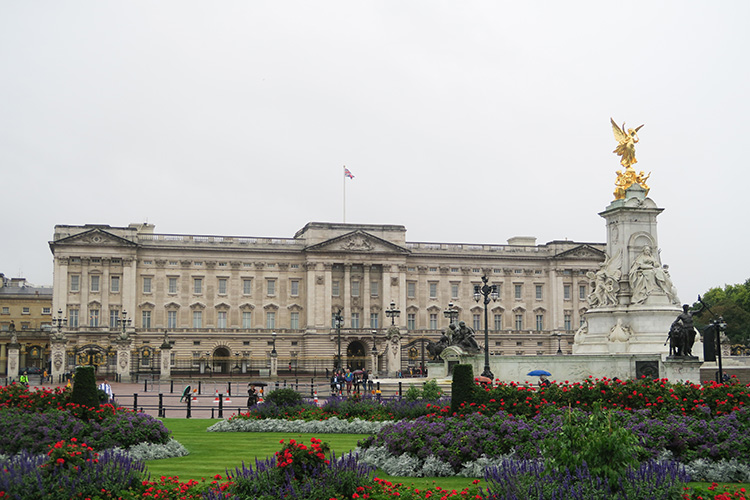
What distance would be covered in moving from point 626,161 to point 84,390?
32.0 meters

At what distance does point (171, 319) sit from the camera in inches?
3546

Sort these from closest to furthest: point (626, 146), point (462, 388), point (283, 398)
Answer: point (462, 388) < point (283, 398) < point (626, 146)

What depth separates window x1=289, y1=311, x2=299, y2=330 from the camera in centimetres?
9312

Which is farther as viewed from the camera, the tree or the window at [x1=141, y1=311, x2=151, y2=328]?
the tree

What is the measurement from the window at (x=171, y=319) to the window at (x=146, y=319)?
81.1 inches

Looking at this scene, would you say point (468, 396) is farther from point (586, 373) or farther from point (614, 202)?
point (614, 202)

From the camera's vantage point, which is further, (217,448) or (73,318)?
(73,318)

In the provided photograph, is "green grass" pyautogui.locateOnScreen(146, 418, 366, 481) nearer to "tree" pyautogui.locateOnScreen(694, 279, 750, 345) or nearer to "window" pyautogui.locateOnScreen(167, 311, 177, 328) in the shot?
"window" pyautogui.locateOnScreen(167, 311, 177, 328)

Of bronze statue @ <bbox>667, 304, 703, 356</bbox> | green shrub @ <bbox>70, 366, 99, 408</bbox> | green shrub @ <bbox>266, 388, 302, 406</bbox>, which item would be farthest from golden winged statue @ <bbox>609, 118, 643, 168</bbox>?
green shrub @ <bbox>70, 366, 99, 408</bbox>

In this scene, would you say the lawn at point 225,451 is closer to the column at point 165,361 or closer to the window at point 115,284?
the column at point 165,361

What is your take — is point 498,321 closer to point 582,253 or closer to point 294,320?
point 582,253

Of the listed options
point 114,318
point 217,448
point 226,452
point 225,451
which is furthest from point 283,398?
point 114,318

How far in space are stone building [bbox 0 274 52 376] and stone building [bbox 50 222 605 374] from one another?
1864 centimetres

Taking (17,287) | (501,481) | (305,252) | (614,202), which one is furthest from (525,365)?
(17,287)
